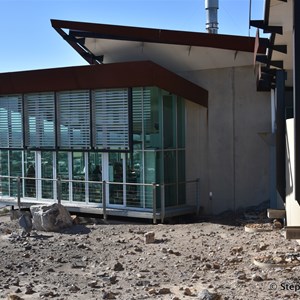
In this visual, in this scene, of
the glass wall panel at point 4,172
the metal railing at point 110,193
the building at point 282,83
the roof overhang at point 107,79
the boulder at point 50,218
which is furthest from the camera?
the glass wall panel at point 4,172

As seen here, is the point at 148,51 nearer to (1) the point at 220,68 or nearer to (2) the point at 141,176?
(1) the point at 220,68

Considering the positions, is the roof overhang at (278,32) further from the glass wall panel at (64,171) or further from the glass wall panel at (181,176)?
the glass wall panel at (64,171)

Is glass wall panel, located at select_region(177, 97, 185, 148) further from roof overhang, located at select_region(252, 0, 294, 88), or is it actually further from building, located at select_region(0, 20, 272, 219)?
roof overhang, located at select_region(252, 0, 294, 88)

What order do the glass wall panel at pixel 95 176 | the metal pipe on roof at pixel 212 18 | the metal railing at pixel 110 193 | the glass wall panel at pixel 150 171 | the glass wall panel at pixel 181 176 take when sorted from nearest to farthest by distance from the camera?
the metal railing at pixel 110 193
the glass wall panel at pixel 150 171
the glass wall panel at pixel 95 176
the glass wall panel at pixel 181 176
the metal pipe on roof at pixel 212 18

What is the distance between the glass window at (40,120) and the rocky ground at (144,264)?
15.0ft

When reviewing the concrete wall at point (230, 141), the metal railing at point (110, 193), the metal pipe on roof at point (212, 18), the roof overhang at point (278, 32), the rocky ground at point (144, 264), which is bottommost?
the rocky ground at point (144, 264)

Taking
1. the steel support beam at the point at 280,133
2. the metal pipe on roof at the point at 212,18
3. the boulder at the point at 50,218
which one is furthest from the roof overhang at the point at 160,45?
the boulder at the point at 50,218

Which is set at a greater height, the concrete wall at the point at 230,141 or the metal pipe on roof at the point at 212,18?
the metal pipe on roof at the point at 212,18

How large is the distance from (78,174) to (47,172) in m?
1.44

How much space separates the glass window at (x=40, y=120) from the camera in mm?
18266

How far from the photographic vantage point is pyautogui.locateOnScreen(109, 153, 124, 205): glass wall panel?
55.4 feet

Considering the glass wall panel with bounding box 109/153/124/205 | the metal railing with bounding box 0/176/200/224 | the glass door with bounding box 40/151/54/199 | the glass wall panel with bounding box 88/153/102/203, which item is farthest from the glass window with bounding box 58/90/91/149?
the metal railing with bounding box 0/176/200/224

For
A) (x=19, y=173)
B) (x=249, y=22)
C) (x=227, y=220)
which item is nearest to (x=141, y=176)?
(x=227, y=220)

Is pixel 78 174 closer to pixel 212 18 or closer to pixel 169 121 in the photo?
pixel 169 121
